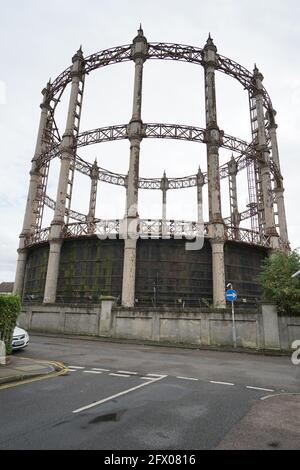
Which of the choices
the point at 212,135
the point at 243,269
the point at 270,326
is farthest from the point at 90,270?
the point at 212,135

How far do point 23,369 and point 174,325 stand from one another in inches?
400

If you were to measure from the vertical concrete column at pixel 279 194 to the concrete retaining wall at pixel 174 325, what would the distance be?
16.0 m

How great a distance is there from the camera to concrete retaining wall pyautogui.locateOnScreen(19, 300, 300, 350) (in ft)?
49.6

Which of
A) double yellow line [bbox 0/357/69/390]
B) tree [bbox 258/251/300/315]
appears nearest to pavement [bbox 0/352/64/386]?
double yellow line [bbox 0/357/69/390]

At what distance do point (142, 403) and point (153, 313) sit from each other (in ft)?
39.7

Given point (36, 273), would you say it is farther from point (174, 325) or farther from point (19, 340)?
point (19, 340)

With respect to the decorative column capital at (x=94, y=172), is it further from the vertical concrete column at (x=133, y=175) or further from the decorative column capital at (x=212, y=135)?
the decorative column capital at (x=212, y=135)

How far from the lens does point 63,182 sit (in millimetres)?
25375

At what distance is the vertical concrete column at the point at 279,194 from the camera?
30.1 meters

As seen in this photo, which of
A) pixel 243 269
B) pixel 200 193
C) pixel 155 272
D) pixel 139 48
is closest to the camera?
pixel 155 272

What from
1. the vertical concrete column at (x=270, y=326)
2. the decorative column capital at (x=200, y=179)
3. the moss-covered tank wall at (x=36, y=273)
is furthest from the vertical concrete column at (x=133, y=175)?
the decorative column capital at (x=200, y=179)

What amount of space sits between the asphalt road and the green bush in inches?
101

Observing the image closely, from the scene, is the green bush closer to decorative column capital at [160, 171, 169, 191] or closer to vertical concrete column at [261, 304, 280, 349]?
vertical concrete column at [261, 304, 280, 349]

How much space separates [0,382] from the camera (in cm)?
703
